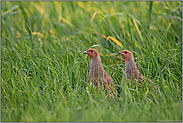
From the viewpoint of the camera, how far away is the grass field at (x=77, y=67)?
2.78 meters

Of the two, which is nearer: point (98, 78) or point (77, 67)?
point (98, 78)

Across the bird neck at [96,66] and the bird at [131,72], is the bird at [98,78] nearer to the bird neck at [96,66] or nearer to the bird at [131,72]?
the bird neck at [96,66]

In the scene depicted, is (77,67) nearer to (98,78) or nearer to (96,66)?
(96,66)

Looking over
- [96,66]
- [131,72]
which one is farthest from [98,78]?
[131,72]

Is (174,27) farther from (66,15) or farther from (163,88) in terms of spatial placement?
(66,15)

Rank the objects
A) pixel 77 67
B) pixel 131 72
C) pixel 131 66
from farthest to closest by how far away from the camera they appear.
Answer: pixel 77 67
pixel 131 66
pixel 131 72

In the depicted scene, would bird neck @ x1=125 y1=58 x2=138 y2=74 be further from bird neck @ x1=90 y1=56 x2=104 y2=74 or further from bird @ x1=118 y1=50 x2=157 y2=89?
bird neck @ x1=90 y1=56 x2=104 y2=74

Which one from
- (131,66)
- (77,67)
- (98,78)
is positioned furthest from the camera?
(77,67)

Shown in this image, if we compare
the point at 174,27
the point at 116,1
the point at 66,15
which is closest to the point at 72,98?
the point at 174,27

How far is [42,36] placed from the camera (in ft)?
17.3

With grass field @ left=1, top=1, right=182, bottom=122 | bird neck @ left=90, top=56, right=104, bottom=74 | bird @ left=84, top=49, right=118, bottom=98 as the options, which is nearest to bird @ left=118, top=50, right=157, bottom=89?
grass field @ left=1, top=1, right=182, bottom=122

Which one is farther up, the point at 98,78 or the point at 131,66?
the point at 131,66

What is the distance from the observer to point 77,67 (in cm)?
375

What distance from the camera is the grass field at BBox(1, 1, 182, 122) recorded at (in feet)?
9.13
